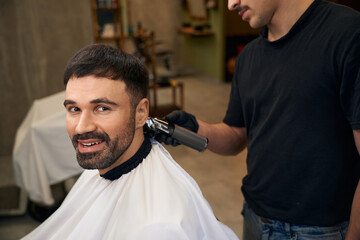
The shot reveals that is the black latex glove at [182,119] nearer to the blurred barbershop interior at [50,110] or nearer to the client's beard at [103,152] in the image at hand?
the client's beard at [103,152]

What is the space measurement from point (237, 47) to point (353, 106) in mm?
5969

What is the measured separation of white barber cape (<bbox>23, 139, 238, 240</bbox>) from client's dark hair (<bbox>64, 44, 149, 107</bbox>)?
191 millimetres

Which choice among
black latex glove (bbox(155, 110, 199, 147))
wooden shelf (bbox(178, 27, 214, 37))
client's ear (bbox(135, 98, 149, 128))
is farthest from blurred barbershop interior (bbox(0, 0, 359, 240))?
client's ear (bbox(135, 98, 149, 128))

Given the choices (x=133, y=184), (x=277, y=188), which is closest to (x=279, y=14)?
(x=277, y=188)

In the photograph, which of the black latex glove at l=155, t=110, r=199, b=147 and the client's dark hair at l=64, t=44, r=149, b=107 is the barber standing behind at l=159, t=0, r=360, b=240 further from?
the client's dark hair at l=64, t=44, r=149, b=107

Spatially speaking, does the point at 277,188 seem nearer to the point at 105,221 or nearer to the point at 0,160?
the point at 105,221

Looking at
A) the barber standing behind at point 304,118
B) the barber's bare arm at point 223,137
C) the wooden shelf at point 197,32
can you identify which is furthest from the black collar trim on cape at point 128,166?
the wooden shelf at point 197,32

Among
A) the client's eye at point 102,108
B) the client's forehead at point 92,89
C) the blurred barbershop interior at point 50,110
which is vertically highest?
the client's forehead at point 92,89

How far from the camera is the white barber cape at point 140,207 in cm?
85

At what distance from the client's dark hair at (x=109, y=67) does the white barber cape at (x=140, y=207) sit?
19 centimetres

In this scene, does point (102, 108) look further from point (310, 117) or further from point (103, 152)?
point (310, 117)

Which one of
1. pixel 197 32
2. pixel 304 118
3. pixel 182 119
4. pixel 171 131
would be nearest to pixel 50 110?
pixel 182 119

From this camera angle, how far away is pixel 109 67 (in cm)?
91

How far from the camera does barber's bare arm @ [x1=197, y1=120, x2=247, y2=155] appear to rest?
1.28m
